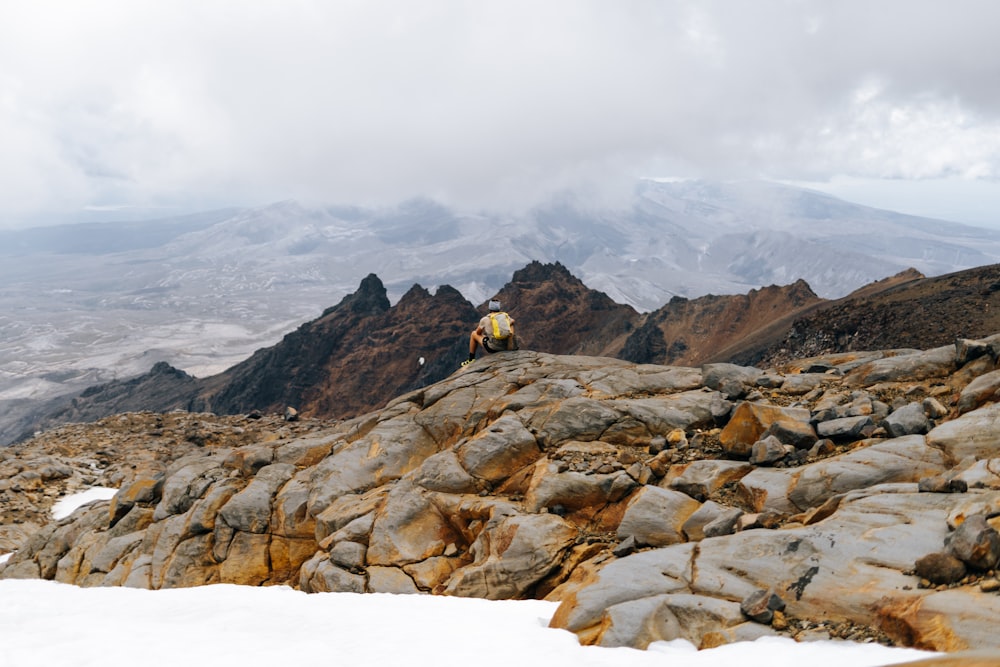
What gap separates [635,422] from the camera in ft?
56.4

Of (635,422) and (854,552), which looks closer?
(854,552)

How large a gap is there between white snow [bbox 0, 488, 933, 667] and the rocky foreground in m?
0.48

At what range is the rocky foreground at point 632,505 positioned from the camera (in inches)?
367

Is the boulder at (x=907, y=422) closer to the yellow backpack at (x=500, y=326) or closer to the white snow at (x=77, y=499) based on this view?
the yellow backpack at (x=500, y=326)

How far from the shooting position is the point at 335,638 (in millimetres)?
11234

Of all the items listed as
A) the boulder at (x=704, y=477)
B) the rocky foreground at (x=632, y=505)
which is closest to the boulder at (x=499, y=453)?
the rocky foreground at (x=632, y=505)

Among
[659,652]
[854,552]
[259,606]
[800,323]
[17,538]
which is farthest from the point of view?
[800,323]

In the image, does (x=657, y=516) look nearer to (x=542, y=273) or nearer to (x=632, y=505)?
(x=632, y=505)

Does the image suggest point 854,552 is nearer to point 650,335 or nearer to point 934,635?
point 934,635

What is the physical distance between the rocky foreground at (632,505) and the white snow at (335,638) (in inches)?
19.0

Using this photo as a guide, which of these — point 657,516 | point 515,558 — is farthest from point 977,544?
point 515,558

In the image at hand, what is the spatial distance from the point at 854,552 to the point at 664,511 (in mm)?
3921

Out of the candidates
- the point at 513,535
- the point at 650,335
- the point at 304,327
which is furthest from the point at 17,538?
the point at 304,327

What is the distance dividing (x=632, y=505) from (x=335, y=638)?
267 inches
